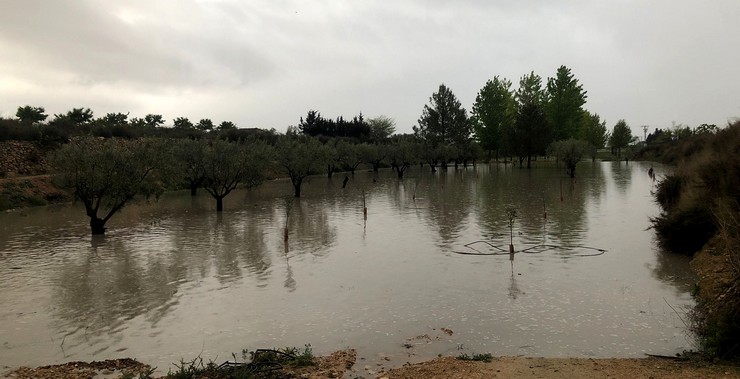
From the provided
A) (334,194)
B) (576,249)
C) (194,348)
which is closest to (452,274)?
(576,249)

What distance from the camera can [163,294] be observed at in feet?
49.9

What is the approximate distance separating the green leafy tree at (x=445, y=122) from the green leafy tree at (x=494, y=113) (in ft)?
20.5

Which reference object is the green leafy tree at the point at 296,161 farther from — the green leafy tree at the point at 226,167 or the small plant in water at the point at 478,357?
the small plant in water at the point at 478,357

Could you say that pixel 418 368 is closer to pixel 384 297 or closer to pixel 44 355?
pixel 384 297

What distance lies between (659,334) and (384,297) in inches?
275

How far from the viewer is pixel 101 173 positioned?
25.7 meters

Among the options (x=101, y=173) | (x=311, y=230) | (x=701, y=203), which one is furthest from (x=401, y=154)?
(x=701, y=203)

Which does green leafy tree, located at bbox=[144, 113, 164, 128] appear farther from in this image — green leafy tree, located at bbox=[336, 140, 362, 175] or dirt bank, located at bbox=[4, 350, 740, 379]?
dirt bank, located at bbox=[4, 350, 740, 379]

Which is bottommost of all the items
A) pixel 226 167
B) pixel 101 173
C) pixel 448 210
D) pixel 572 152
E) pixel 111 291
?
pixel 111 291

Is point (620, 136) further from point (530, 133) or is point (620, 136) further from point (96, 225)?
point (96, 225)

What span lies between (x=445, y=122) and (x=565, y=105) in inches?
1092

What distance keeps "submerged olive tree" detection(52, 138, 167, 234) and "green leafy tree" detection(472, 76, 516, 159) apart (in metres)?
88.4

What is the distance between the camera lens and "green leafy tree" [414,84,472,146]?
116312mm

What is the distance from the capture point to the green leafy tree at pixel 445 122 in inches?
4579
